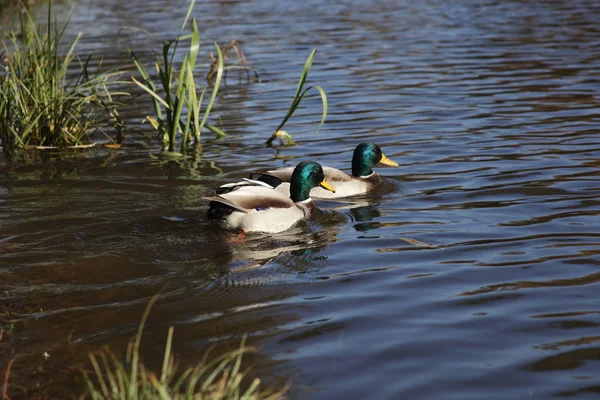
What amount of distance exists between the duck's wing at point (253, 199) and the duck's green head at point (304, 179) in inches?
15.0

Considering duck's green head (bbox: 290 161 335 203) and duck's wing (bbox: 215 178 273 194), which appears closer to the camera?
duck's wing (bbox: 215 178 273 194)

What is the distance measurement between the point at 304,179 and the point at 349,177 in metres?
0.85

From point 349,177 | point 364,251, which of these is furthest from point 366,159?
point 364,251

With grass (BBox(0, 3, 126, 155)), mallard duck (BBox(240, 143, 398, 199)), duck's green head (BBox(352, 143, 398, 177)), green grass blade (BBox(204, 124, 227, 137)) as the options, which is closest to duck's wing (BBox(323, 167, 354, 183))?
mallard duck (BBox(240, 143, 398, 199))

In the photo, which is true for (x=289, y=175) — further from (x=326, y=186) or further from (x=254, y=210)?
(x=254, y=210)

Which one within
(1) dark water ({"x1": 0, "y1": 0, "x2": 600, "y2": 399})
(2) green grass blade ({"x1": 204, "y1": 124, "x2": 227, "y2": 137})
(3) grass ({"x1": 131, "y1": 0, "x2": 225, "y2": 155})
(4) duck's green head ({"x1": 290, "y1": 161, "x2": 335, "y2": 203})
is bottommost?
(1) dark water ({"x1": 0, "y1": 0, "x2": 600, "y2": 399})

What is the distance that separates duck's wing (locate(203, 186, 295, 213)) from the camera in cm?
688

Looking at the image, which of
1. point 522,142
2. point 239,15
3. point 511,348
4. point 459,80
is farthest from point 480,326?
point 239,15

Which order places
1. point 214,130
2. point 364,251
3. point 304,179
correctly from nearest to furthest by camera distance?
point 364,251, point 304,179, point 214,130

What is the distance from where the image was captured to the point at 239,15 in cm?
2100

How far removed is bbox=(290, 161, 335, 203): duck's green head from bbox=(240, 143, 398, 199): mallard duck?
326 mm

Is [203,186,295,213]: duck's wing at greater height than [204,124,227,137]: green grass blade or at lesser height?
lesser

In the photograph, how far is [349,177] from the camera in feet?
27.8

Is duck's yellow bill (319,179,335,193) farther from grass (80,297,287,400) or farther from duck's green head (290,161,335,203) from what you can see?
grass (80,297,287,400)
